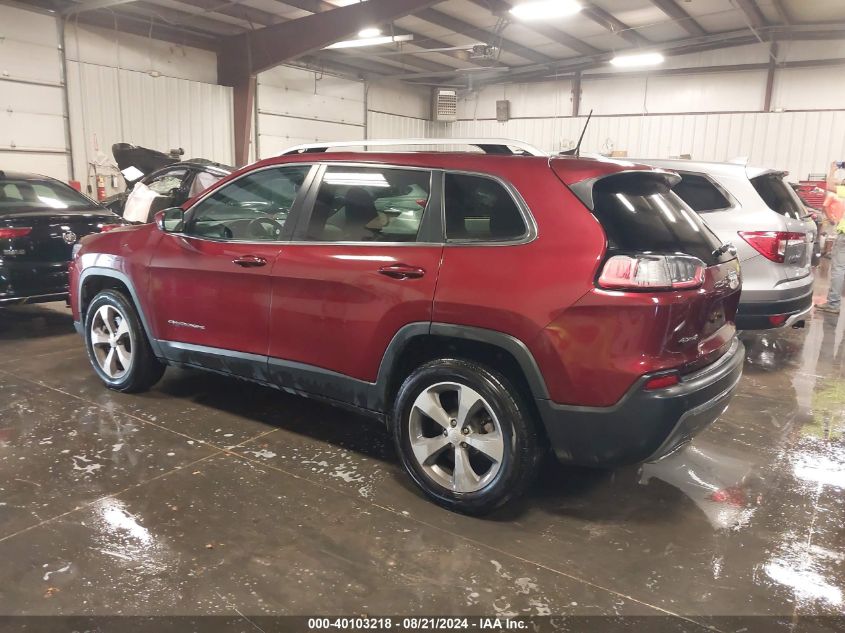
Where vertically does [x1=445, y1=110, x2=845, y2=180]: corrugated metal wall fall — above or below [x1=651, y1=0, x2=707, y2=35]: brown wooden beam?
below

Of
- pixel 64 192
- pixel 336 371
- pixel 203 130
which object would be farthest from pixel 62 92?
pixel 336 371

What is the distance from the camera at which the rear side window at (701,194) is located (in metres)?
4.79

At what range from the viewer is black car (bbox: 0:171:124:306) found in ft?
17.7

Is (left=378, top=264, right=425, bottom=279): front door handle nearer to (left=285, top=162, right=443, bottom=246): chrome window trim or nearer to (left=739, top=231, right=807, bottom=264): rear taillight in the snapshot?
(left=285, top=162, right=443, bottom=246): chrome window trim

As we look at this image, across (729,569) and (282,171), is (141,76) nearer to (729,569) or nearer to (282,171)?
(282,171)

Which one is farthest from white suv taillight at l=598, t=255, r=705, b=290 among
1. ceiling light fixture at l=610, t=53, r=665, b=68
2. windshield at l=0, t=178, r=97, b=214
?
ceiling light fixture at l=610, t=53, r=665, b=68

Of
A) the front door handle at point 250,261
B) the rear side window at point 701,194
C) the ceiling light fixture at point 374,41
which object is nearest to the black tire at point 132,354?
the front door handle at point 250,261

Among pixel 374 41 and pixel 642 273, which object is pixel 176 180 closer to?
pixel 374 41

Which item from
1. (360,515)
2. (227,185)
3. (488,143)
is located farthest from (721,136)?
(360,515)

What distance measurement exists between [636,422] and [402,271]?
1170mm

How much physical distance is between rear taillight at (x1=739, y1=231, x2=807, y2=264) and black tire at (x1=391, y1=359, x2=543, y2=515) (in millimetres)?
2957

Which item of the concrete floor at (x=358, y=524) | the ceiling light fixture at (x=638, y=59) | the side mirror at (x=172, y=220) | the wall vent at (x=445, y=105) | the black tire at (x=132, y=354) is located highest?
the ceiling light fixture at (x=638, y=59)

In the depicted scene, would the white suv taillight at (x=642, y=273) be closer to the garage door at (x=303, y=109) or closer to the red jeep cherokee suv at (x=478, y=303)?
the red jeep cherokee suv at (x=478, y=303)

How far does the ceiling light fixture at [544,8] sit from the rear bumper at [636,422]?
10174 mm
